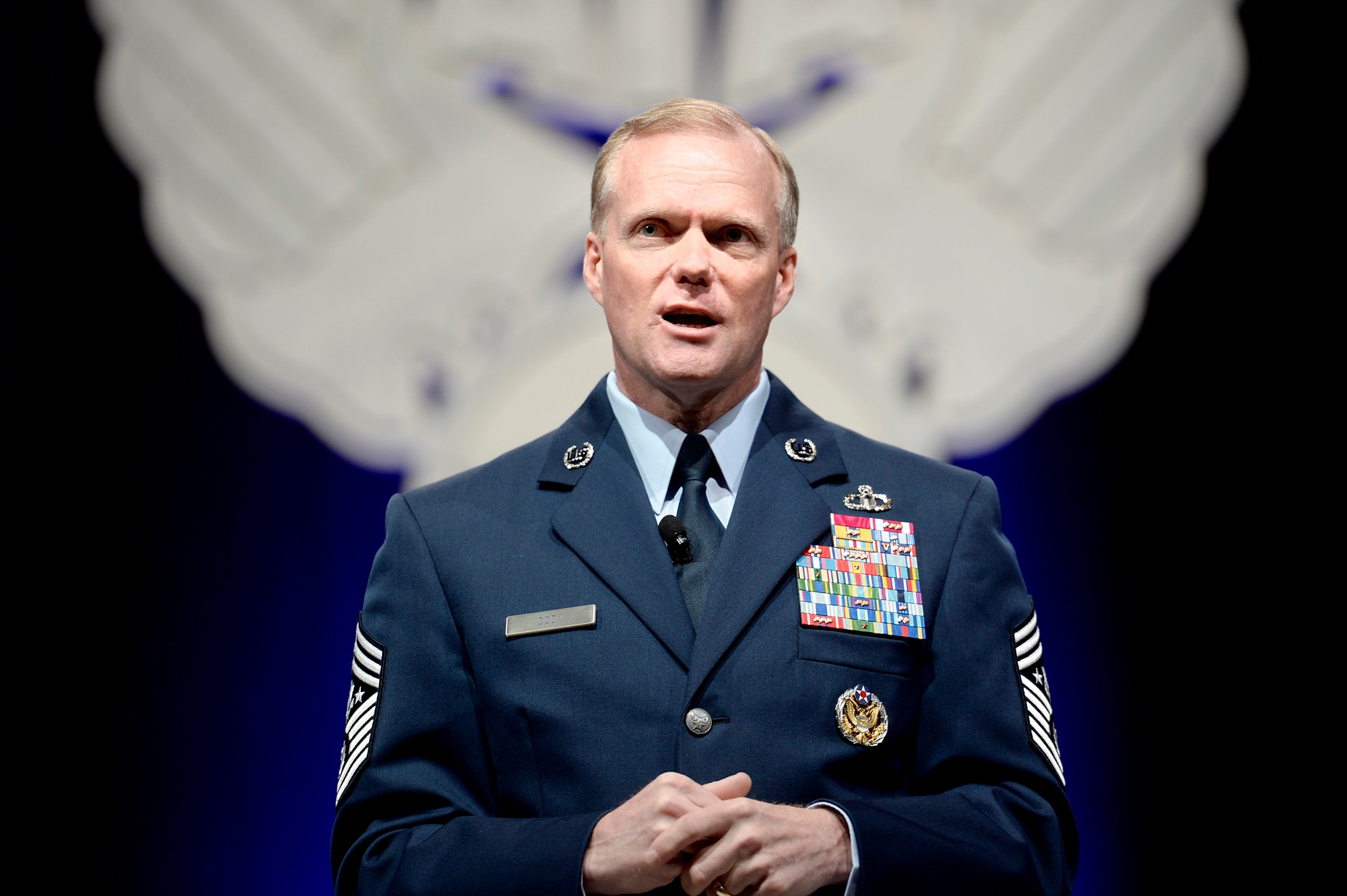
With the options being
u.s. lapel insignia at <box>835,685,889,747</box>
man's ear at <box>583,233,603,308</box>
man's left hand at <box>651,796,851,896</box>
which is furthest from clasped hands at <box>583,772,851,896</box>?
man's ear at <box>583,233,603,308</box>

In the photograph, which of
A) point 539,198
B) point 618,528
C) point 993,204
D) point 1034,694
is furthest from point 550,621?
point 993,204

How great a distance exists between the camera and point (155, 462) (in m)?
2.79

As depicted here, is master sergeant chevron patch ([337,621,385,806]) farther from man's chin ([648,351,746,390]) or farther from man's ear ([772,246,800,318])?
man's ear ([772,246,800,318])

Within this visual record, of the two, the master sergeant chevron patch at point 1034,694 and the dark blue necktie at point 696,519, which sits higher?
the dark blue necktie at point 696,519

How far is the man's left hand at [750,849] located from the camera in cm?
129

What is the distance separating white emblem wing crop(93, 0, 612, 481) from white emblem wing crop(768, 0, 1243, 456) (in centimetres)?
58

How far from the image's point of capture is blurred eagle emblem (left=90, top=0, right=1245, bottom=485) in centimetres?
282

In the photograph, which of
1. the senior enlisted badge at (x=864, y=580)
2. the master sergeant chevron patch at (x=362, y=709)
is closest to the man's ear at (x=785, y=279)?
the senior enlisted badge at (x=864, y=580)

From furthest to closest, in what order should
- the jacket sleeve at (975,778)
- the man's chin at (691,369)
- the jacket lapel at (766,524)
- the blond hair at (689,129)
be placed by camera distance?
the blond hair at (689,129), the man's chin at (691,369), the jacket lapel at (766,524), the jacket sleeve at (975,778)

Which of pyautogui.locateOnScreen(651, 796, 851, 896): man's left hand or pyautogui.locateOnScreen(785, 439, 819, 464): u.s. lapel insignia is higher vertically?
pyautogui.locateOnScreen(785, 439, 819, 464): u.s. lapel insignia

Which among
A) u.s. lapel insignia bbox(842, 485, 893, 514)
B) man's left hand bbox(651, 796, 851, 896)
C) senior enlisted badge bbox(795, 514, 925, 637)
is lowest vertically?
man's left hand bbox(651, 796, 851, 896)

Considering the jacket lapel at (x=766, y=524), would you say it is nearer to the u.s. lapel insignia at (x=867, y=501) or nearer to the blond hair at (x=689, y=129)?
the u.s. lapel insignia at (x=867, y=501)

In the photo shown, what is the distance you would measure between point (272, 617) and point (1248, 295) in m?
2.43

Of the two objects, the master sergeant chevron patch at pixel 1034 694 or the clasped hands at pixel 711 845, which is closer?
the clasped hands at pixel 711 845
